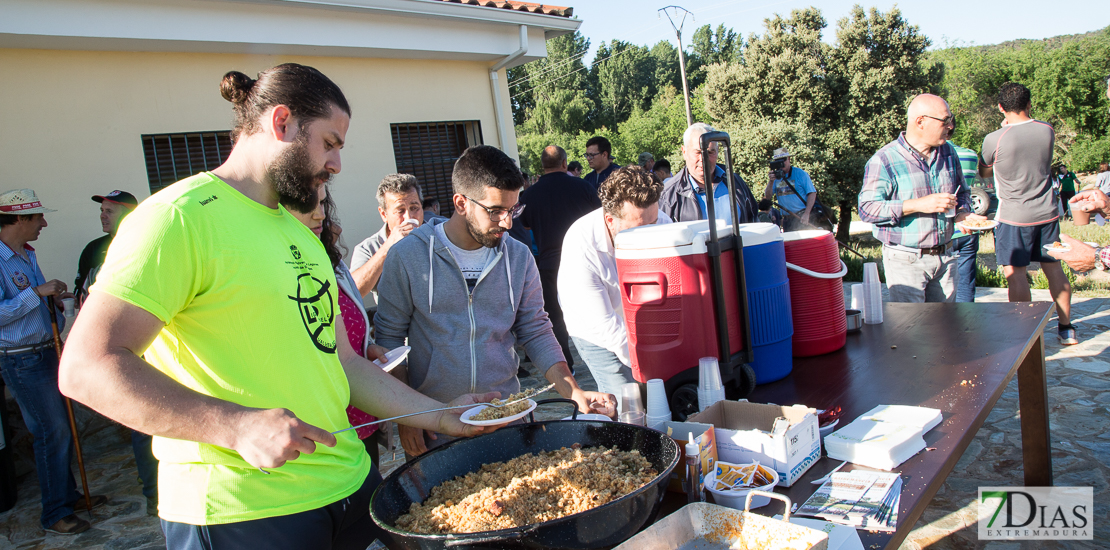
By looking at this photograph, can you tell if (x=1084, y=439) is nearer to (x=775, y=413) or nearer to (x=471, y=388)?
(x=775, y=413)

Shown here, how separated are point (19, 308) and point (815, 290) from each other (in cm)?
421

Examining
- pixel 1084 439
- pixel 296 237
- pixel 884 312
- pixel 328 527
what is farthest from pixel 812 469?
pixel 1084 439

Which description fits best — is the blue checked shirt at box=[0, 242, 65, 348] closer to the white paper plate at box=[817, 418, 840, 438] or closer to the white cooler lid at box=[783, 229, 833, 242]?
the white cooler lid at box=[783, 229, 833, 242]

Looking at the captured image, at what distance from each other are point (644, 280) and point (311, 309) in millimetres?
1068

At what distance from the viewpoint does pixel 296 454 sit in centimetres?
118

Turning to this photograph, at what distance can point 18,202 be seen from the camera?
3906mm

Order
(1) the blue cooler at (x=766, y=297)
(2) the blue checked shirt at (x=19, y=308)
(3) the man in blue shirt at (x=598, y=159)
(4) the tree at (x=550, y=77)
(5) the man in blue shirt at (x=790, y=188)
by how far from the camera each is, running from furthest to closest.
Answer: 1. (4) the tree at (x=550, y=77)
2. (3) the man in blue shirt at (x=598, y=159)
3. (5) the man in blue shirt at (x=790, y=188)
4. (2) the blue checked shirt at (x=19, y=308)
5. (1) the blue cooler at (x=766, y=297)

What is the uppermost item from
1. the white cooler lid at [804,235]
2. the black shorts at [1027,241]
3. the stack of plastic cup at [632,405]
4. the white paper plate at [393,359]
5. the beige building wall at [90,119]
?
the beige building wall at [90,119]

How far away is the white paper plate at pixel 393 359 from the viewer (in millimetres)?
1999

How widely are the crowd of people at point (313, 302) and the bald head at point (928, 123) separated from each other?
1cm

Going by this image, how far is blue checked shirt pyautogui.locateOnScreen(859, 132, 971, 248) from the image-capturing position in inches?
163

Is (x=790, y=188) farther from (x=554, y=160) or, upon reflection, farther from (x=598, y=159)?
(x=554, y=160)

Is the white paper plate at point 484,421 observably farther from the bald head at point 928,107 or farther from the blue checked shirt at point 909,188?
the bald head at point 928,107

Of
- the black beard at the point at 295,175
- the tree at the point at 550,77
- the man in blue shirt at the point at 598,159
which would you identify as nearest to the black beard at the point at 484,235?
the black beard at the point at 295,175
